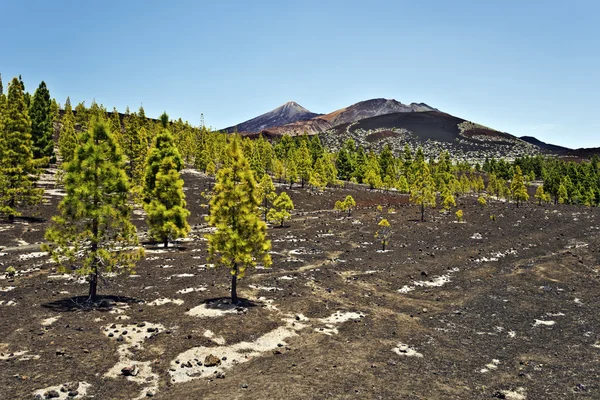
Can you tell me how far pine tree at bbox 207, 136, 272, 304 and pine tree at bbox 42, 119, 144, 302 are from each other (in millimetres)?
4589

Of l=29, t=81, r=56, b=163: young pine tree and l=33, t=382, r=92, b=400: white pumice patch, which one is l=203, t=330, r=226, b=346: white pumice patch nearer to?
l=33, t=382, r=92, b=400: white pumice patch

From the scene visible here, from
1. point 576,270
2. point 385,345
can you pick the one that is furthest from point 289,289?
point 576,270

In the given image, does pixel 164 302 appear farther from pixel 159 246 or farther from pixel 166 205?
pixel 159 246

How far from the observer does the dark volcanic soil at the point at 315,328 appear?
46.4 feet

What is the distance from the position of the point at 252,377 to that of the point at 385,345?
7.10 metres

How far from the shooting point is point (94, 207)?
21547 millimetres

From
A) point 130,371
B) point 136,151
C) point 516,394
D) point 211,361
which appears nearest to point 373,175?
point 136,151

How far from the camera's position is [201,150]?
397 feet

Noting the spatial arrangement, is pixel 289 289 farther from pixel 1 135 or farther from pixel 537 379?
pixel 1 135

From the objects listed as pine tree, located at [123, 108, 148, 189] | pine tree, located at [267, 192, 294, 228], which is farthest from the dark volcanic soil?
pine tree, located at [123, 108, 148, 189]

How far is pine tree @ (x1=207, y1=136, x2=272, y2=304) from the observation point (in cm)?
2320

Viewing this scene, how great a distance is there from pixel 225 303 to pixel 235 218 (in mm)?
4977

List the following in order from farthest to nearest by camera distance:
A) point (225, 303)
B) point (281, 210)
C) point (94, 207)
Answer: point (281, 210), point (225, 303), point (94, 207)

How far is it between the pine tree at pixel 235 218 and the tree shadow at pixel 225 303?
0.41 metres
